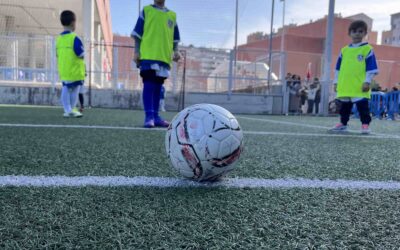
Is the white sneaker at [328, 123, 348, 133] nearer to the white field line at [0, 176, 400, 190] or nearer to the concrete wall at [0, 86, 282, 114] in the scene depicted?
the white field line at [0, 176, 400, 190]

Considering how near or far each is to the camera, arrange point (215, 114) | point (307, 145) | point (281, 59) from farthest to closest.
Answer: point (281, 59)
point (307, 145)
point (215, 114)

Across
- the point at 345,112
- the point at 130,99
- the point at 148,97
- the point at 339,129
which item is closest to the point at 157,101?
the point at 148,97

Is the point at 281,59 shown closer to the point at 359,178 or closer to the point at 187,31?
the point at 187,31

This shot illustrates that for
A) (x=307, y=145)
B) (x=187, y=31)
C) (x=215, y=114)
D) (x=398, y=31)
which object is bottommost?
(x=307, y=145)

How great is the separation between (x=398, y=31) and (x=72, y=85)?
2809 inches

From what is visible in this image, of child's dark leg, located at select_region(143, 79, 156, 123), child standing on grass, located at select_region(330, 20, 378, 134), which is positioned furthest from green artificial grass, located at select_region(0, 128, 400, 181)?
child standing on grass, located at select_region(330, 20, 378, 134)

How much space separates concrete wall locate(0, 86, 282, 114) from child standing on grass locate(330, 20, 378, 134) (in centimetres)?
784

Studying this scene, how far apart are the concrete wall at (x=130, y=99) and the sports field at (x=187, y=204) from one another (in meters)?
10.1

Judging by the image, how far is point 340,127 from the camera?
17.5 ft

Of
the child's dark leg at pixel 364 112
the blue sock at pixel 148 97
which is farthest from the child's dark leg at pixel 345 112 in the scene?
the blue sock at pixel 148 97

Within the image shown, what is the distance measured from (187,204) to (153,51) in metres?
3.55

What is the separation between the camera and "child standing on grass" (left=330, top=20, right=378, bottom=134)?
16.9ft

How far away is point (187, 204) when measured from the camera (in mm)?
1458

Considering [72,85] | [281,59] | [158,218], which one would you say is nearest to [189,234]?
[158,218]
